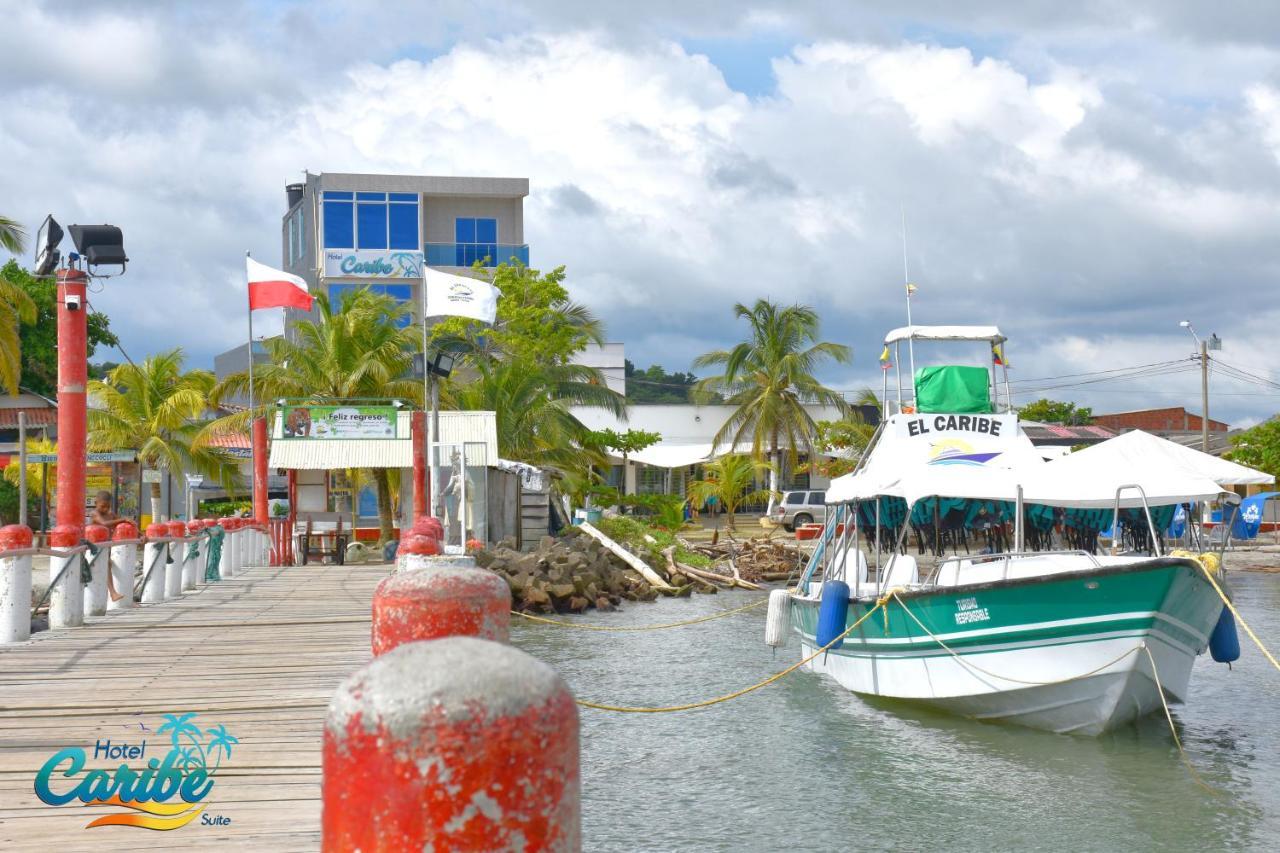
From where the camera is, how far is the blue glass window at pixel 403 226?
52.3 meters

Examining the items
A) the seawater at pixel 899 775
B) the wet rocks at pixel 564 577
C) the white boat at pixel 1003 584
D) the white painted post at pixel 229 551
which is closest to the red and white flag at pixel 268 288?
the white painted post at pixel 229 551

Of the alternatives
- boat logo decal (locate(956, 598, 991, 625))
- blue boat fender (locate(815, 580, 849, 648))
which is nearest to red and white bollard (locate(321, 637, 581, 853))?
boat logo decal (locate(956, 598, 991, 625))

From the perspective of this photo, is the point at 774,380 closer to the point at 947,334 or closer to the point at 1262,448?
the point at 1262,448

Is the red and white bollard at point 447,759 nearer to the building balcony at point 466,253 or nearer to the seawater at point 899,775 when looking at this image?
the seawater at point 899,775

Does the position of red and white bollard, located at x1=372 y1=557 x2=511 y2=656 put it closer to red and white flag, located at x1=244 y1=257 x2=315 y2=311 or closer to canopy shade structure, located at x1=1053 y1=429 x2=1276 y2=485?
canopy shade structure, located at x1=1053 y1=429 x2=1276 y2=485

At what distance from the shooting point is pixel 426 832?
249 centimetres

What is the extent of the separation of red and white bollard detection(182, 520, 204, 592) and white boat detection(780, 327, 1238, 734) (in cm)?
895

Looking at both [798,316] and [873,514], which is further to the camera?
[798,316]

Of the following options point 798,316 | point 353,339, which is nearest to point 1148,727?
point 353,339

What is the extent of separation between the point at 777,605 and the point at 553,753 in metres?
15.0

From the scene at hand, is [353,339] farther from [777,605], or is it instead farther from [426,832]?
[426,832]

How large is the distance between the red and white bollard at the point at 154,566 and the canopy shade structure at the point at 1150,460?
36.8 feet

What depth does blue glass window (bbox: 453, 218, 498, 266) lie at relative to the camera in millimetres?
54219

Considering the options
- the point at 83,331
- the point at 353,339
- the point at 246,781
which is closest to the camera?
the point at 246,781
